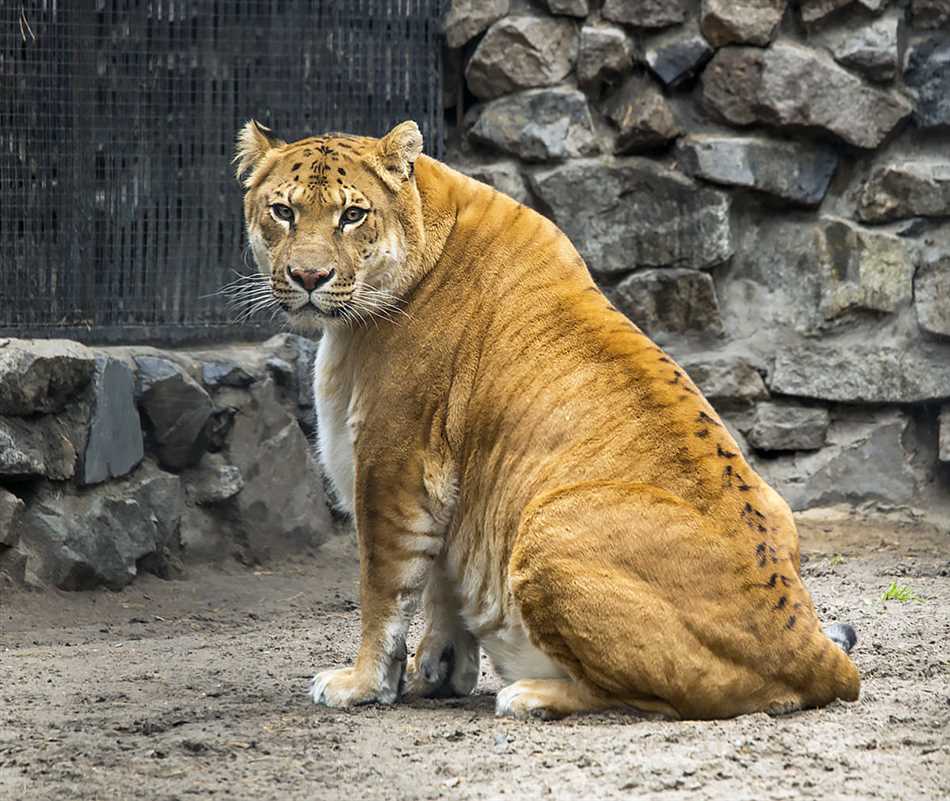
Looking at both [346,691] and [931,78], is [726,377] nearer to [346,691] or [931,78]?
[931,78]

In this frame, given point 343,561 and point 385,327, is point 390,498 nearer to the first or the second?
point 385,327

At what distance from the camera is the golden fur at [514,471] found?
13.8 feet

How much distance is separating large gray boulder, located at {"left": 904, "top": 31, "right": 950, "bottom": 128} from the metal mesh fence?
2659mm

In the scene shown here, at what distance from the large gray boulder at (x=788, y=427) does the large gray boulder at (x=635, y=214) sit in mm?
862

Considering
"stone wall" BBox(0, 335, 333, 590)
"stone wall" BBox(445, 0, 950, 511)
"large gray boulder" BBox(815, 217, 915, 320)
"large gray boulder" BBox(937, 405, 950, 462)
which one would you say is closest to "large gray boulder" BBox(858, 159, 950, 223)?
"stone wall" BBox(445, 0, 950, 511)

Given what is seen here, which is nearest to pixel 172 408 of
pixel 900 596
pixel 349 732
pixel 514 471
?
pixel 514 471

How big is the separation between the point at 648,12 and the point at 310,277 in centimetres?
367

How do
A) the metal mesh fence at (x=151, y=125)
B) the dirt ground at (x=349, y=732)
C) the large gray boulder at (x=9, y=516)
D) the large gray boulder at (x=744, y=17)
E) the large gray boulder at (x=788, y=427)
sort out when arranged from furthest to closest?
the large gray boulder at (x=788, y=427), the large gray boulder at (x=744, y=17), the metal mesh fence at (x=151, y=125), the large gray boulder at (x=9, y=516), the dirt ground at (x=349, y=732)

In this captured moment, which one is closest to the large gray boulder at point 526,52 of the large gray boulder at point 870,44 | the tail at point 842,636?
the large gray boulder at point 870,44

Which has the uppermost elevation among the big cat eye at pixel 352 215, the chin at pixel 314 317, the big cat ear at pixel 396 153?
the big cat ear at pixel 396 153

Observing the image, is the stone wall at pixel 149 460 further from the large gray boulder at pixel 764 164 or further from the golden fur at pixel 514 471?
the large gray boulder at pixel 764 164

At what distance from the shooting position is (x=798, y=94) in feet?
25.4

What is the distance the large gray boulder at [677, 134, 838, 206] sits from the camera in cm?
780

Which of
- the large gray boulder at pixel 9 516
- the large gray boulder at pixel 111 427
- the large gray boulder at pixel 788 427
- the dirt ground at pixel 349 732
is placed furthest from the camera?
the large gray boulder at pixel 788 427
